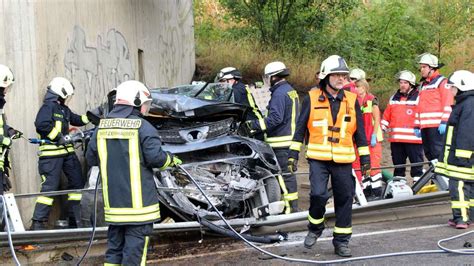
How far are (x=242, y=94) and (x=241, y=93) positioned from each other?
2 centimetres

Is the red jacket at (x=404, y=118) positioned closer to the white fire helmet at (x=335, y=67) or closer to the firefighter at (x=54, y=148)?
the white fire helmet at (x=335, y=67)

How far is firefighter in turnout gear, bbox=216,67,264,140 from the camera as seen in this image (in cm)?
707

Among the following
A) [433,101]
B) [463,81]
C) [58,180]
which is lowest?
[58,180]

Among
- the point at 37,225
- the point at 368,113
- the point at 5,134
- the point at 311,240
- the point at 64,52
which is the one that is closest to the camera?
the point at 311,240

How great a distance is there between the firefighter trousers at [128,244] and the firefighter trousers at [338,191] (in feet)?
5.55

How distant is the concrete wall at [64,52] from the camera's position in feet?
20.0

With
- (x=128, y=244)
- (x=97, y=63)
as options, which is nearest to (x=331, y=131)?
(x=128, y=244)

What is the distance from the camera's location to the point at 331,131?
5.23m

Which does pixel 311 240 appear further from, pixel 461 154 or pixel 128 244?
pixel 461 154

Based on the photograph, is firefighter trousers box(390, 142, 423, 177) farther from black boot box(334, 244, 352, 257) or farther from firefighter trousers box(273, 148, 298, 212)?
black boot box(334, 244, 352, 257)

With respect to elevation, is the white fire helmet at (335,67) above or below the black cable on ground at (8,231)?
above

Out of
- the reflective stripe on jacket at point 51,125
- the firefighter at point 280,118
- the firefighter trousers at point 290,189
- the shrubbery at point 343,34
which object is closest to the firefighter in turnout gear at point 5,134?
the reflective stripe on jacket at point 51,125

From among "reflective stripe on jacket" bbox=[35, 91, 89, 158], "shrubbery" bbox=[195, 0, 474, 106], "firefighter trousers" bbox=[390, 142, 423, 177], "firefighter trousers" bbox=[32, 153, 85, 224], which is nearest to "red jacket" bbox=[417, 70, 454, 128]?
"firefighter trousers" bbox=[390, 142, 423, 177]

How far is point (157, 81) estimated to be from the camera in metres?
11.9
